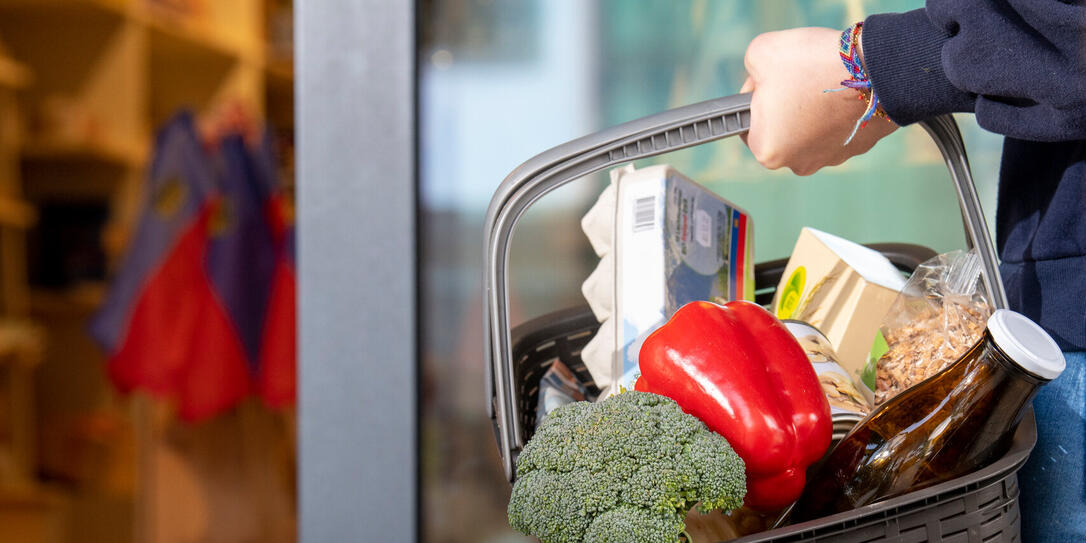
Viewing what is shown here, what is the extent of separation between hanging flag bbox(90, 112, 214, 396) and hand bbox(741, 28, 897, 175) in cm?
147

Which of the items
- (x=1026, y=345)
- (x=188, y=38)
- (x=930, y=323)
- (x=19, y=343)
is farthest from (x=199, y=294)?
(x=1026, y=345)

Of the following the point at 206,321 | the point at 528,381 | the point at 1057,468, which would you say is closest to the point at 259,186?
the point at 206,321

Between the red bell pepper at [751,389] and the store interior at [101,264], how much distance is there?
155 cm

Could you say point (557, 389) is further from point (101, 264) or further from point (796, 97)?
point (101, 264)

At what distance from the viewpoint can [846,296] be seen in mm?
699

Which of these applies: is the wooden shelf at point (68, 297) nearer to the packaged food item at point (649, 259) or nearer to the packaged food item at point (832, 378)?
the packaged food item at point (649, 259)

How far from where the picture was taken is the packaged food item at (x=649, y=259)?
2.27 feet

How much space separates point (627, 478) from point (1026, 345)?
0.80 feet

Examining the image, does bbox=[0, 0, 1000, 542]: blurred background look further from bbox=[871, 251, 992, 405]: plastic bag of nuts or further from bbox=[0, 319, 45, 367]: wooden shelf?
bbox=[871, 251, 992, 405]: plastic bag of nuts

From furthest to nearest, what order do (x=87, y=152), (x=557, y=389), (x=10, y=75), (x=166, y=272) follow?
(x=87, y=152) → (x=10, y=75) → (x=166, y=272) → (x=557, y=389)

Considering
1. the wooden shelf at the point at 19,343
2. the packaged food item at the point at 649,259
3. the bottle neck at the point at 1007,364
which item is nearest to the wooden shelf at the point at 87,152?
the wooden shelf at the point at 19,343

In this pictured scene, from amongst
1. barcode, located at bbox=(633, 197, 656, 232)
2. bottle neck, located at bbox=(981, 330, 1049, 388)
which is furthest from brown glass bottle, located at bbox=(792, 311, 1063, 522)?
barcode, located at bbox=(633, 197, 656, 232)

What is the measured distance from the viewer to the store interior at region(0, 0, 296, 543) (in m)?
2.04

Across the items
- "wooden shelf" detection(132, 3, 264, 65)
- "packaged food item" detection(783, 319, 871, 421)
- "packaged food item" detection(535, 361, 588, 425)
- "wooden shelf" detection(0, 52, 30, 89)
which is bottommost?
"packaged food item" detection(535, 361, 588, 425)
